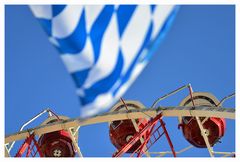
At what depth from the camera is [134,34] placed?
181 inches

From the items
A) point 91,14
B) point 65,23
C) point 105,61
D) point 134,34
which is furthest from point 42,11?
point 134,34

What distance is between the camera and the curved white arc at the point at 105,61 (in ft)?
14.8

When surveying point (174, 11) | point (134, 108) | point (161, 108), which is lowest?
point (174, 11)

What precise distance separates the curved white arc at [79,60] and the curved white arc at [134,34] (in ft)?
0.99

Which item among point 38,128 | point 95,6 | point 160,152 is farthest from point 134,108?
point 95,6

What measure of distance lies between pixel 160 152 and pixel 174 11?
53.9 feet

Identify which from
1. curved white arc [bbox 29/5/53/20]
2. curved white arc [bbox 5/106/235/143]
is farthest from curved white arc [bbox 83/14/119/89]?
curved white arc [bbox 5/106/235/143]

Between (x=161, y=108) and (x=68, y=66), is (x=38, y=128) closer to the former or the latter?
(x=161, y=108)

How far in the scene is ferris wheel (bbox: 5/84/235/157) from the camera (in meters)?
18.0

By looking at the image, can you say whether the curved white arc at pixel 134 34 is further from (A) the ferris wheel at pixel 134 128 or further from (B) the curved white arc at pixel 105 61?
(A) the ferris wheel at pixel 134 128

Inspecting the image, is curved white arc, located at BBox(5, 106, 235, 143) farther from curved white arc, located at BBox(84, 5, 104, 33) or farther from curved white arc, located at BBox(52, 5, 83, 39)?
curved white arc, located at BBox(52, 5, 83, 39)

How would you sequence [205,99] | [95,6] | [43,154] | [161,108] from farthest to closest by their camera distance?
1. [43,154]
2. [205,99]
3. [161,108]
4. [95,6]

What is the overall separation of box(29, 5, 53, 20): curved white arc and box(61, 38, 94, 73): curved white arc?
0.39 meters

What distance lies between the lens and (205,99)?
20.0 m
